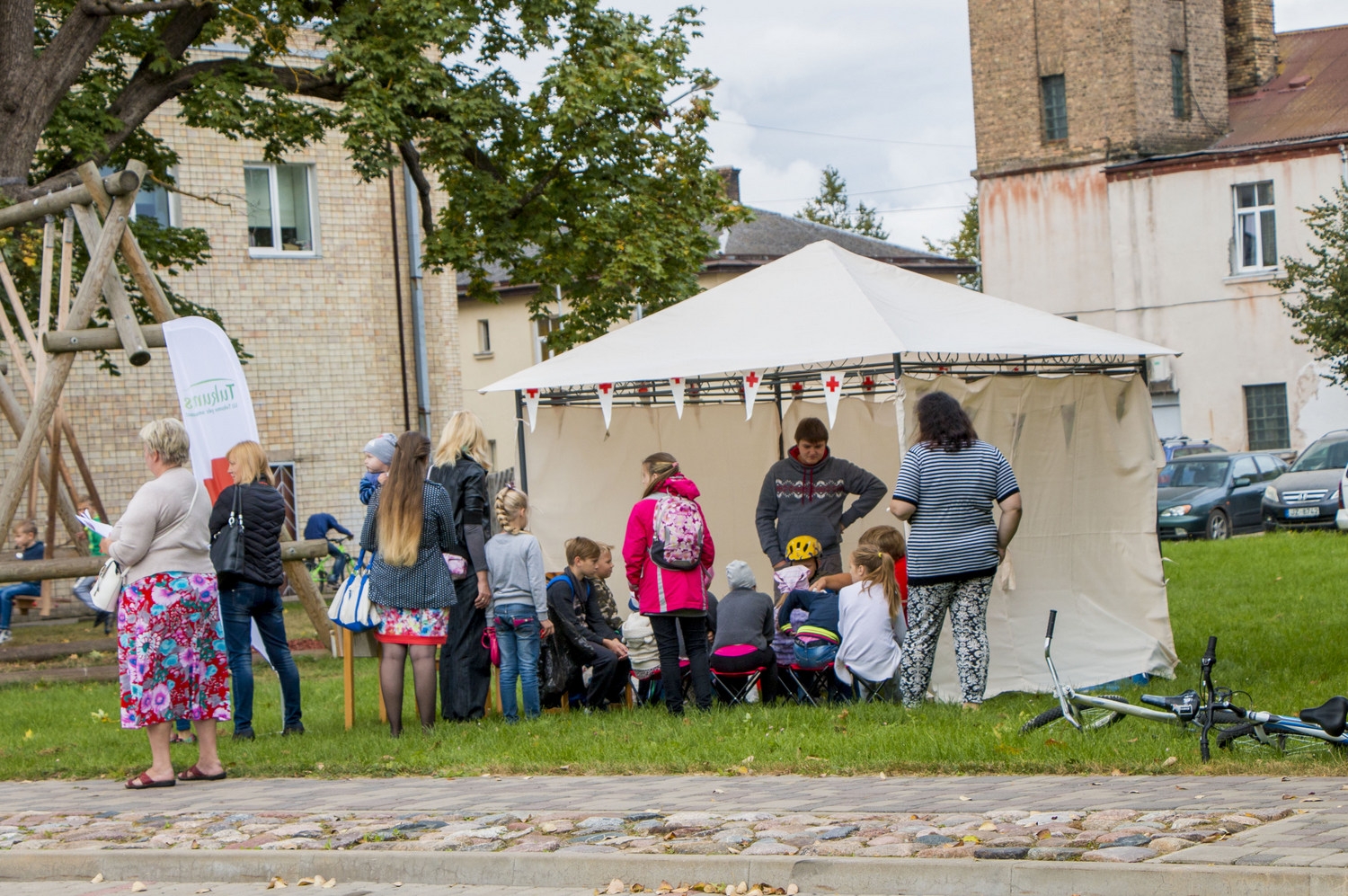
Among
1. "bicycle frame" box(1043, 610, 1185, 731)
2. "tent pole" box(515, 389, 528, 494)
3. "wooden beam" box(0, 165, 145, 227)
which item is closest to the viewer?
"bicycle frame" box(1043, 610, 1185, 731)

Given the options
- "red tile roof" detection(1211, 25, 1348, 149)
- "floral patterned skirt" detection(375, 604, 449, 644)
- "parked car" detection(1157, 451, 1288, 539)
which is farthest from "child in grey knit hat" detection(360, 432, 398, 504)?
"red tile roof" detection(1211, 25, 1348, 149)

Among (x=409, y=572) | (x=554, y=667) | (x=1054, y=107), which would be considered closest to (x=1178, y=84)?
(x=1054, y=107)

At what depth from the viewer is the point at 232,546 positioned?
9578mm

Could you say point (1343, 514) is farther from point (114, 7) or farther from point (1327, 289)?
point (114, 7)

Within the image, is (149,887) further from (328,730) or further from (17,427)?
(17,427)

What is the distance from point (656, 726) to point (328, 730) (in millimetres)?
2342

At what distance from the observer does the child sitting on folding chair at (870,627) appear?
9.73m

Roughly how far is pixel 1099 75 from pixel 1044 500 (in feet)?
110

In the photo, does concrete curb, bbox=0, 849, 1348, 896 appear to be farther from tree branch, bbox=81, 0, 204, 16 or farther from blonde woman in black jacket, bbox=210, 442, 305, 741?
tree branch, bbox=81, 0, 204, 16

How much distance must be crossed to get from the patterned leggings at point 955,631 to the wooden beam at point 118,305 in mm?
6389

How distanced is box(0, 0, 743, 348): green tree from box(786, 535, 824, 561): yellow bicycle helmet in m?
7.95

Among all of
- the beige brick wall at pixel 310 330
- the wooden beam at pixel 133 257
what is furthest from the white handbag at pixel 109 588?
the beige brick wall at pixel 310 330

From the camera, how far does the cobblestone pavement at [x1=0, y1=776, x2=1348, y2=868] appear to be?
5.49 m

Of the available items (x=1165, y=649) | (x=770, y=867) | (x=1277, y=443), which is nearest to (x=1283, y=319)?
(x=1277, y=443)
